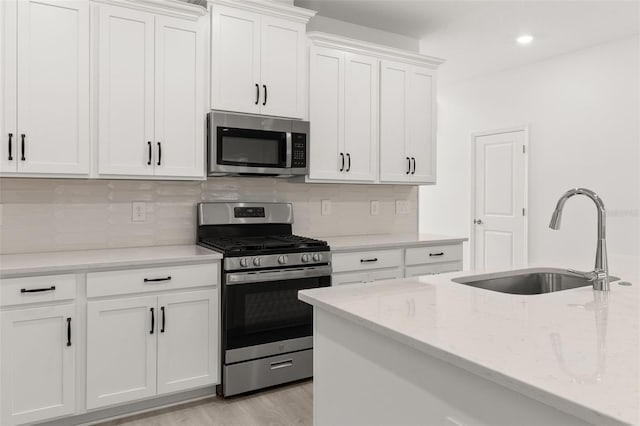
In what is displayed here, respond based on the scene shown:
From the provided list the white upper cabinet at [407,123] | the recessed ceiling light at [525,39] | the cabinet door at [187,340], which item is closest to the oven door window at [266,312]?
the cabinet door at [187,340]

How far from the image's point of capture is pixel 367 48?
12.2ft

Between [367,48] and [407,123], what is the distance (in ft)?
2.37

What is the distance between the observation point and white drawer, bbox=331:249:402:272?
326 cm

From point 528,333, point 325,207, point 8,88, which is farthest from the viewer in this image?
point 325,207

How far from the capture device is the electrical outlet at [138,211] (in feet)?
10.1

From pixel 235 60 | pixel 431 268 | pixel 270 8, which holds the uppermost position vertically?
pixel 270 8

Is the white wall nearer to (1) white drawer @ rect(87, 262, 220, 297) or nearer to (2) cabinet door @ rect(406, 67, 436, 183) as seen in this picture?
(2) cabinet door @ rect(406, 67, 436, 183)

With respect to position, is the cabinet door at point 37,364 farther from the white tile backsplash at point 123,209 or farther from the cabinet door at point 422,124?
the cabinet door at point 422,124

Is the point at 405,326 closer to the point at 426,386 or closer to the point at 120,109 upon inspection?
the point at 426,386

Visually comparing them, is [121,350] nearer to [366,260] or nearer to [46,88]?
[46,88]

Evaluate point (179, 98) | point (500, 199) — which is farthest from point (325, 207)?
point (500, 199)

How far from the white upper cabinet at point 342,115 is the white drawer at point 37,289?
178 centimetres

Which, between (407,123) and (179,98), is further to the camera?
(407,123)

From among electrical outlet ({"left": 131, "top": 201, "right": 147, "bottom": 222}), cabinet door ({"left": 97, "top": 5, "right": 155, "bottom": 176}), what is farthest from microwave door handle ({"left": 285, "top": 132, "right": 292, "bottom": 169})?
electrical outlet ({"left": 131, "top": 201, "right": 147, "bottom": 222})
